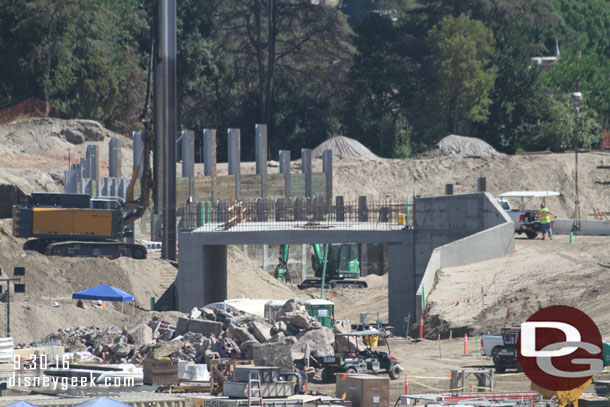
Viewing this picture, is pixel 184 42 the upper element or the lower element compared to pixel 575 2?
lower

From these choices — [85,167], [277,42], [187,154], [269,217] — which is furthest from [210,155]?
[277,42]

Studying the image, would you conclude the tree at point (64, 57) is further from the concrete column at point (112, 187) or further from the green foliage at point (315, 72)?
the concrete column at point (112, 187)

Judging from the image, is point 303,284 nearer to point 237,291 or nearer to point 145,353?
point 237,291

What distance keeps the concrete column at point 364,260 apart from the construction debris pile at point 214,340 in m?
21.9

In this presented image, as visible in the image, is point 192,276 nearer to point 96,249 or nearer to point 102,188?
point 96,249

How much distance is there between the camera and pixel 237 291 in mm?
45094

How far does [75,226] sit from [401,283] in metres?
14.5

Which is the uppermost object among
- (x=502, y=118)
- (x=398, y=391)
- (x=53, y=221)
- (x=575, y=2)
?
(x=575, y=2)

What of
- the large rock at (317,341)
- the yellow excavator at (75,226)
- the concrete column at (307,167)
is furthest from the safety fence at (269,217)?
the large rock at (317,341)

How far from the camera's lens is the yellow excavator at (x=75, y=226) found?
45.6 meters

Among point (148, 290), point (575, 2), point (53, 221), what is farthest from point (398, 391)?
point (575, 2)

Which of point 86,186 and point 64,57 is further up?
point 64,57

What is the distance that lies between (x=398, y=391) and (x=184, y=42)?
57668 mm

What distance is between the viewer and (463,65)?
2968 inches
